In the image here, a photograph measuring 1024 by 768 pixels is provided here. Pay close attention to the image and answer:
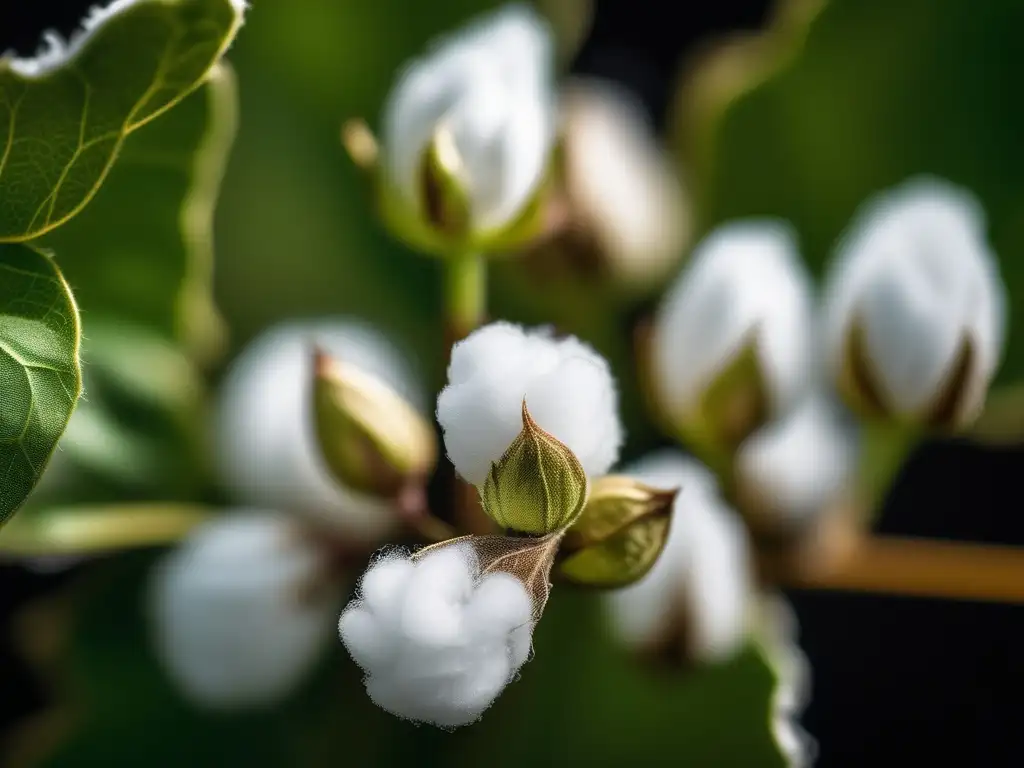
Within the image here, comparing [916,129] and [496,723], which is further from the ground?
[916,129]

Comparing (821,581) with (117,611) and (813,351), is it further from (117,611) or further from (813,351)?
(117,611)

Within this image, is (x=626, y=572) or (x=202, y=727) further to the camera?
Result: (x=202, y=727)

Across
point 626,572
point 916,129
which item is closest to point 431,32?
point 916,129

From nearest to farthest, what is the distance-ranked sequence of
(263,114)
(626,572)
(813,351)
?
(626,572) → (813,351) → (263,114)

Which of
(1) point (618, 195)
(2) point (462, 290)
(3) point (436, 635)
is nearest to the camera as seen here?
(3) point (436, 635)

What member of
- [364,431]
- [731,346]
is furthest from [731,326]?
[364,431]

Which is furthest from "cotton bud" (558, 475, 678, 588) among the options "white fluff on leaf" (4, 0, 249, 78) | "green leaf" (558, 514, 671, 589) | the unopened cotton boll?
the unopened cotton boll

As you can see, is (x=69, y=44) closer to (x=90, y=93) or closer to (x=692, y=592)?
(x=90, y=93)

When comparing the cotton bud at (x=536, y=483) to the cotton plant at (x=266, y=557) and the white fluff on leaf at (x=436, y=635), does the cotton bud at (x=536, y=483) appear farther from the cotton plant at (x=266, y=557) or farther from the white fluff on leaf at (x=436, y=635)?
the cotton plant at (x=266, y=557)
